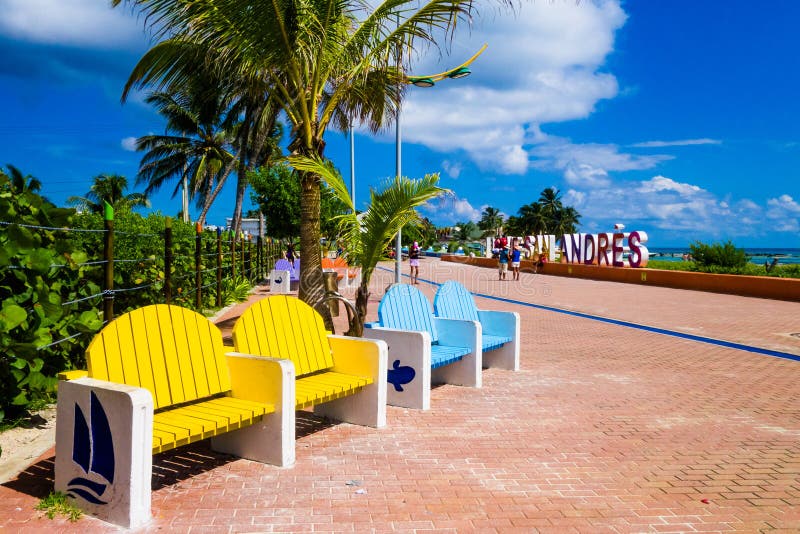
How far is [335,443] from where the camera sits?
4988 mm

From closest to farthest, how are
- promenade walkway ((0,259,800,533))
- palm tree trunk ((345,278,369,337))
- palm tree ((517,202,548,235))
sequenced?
promenade walkway ((0,259,800,533)) → palm tree trunk ((345,278,369,337)) → palm tree ((517,202,548,235))

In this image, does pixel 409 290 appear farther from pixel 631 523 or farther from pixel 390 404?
pixel 631 523

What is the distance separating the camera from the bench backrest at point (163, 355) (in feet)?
12.5

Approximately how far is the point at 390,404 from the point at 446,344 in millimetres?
1215

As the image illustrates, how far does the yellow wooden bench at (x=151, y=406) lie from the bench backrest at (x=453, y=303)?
3302 millimetres

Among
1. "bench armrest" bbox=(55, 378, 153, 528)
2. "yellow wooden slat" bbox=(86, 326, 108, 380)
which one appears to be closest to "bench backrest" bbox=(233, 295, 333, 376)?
"yellow wooden slat" bbox=(86, 326, 108, 380)

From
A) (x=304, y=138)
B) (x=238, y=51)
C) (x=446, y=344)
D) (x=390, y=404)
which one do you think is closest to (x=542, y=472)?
(x=390, y=404)

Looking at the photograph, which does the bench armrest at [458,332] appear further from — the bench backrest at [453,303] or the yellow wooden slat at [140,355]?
the yellow wooden slat at [140,355]

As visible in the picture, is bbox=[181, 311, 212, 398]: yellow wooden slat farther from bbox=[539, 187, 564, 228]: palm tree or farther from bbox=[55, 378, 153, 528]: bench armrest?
bbox=[539, 187, 564, 228]: palm tree

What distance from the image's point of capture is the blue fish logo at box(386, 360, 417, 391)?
19.7 ft

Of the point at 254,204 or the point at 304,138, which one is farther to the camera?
the point at 254,204

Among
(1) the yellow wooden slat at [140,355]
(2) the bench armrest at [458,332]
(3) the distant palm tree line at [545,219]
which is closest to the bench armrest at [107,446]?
(1) the yellow wooden slat at [140,355]

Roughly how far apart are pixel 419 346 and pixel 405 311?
2.37 feet

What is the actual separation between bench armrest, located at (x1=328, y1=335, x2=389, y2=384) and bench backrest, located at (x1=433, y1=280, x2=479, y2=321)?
6.77 ft
